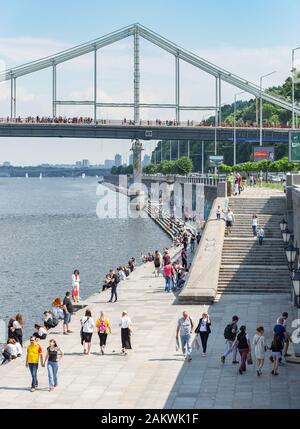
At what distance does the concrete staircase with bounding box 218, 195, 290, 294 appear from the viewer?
39.6 meters

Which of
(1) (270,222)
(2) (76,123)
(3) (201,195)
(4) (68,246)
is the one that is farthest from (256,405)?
A: (2) (76,123)

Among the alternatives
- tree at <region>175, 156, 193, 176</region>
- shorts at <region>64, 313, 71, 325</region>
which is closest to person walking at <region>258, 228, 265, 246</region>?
shorts at <region>64, 313, 71, 325</region>

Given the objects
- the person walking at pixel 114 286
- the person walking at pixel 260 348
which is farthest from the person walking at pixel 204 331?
the person walking at pixel 114 286

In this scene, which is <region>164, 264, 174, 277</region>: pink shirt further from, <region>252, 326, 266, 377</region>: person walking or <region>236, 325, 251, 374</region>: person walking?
<region>252, 326, 266, 377</region>: person walking

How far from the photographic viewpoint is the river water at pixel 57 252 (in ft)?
172

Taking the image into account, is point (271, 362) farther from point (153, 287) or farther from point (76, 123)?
point (76, 123)

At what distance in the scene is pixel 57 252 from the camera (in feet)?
266

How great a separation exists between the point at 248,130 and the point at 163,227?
37.7m

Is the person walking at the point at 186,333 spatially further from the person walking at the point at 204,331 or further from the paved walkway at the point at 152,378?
the person walking at the point at 204,331

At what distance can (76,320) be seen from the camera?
111ft

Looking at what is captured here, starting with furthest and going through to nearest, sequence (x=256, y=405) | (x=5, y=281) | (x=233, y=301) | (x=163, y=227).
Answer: (x=163, y=227) < (x=5, y=281) < (x=233, y=301) < (x=256, y=405)

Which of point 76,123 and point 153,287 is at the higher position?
point 76,123

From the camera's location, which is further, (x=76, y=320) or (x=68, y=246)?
(x=68, y=246)

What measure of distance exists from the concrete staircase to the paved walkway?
5.96 meters
